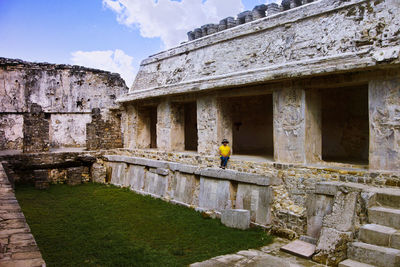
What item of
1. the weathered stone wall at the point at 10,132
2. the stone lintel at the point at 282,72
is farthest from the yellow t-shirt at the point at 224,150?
the weathered stone wall at the point at 10,132

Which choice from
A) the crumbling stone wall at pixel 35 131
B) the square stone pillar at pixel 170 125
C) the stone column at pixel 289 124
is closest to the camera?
the stone column at pixel 289 124

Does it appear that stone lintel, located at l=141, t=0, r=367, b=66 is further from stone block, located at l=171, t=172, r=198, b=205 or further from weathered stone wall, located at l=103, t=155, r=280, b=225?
stone block, located at l=171, t=172, r=198, b=205

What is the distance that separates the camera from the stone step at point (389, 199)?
4.36 metres

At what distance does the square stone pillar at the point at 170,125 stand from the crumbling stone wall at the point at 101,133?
3.13 meters

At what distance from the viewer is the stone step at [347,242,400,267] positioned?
3854mm

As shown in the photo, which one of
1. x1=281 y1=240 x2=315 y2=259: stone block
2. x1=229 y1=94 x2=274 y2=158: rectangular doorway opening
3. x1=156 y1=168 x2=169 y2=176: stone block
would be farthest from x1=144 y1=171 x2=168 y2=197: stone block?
x1=281 y1=240 x2=315 y2=259: stone block

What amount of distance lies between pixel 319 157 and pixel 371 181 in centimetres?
130

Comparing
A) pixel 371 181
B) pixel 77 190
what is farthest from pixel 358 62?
pixel 77 190

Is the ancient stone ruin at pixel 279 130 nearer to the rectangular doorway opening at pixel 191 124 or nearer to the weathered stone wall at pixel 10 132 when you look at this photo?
the rectangular doorway opening at pixel 191 124

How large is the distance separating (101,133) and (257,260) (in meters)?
8.33

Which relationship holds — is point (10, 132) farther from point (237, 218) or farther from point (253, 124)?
point (237, 218)

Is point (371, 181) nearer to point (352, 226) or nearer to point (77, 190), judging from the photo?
point (352, 226)

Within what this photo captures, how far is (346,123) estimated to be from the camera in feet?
26.8

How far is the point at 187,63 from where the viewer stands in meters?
8.86
